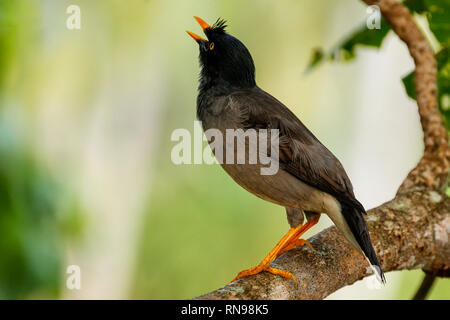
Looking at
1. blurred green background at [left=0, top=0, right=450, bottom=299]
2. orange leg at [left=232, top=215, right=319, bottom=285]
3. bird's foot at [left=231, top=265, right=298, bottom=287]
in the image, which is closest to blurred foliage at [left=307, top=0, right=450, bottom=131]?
orange leg at [left=232, top=215, right=319, bottom=285]

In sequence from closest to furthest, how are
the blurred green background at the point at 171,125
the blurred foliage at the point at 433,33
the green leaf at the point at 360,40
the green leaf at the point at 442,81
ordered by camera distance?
the blurred foliage at the point at 433,33 < the green leaf at the point at 360,40 < the green leaf at the point at 442,81 < the blurred green background at the point at 171,125

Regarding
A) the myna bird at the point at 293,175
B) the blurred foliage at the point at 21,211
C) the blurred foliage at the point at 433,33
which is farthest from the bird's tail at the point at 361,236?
the blurred foliage at the point at 21,211

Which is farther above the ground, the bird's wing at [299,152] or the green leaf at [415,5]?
the green leaf at [415,5]

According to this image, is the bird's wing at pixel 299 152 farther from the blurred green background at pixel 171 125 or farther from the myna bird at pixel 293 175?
the blurred green background at pixel 171 125

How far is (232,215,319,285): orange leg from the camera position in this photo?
2.46m

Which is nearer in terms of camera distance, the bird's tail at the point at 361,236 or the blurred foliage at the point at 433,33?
the bird's tail at the point at 361,236

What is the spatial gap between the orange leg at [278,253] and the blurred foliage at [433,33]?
129 centimetres

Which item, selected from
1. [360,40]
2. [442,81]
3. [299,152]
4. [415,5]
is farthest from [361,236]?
[415,5]

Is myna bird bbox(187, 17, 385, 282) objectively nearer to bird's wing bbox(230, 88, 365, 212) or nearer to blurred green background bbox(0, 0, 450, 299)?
bird's wing bbox(230, 88, 365, 212)

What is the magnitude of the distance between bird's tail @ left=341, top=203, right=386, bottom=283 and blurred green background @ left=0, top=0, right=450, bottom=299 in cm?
373

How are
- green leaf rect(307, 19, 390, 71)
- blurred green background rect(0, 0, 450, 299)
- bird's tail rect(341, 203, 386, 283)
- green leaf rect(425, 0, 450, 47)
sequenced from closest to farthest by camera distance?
1. bird's tail rect(341, 203, 386, 283)
2. green leaf rect(425, 0, 450, 47)
3. green leaf rect(307, 19, 390, 71)
4. blurred green background rect(0, 0, 450, 299)

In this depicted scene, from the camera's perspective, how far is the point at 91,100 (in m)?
8.03

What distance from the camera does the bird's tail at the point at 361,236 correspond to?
256cm
